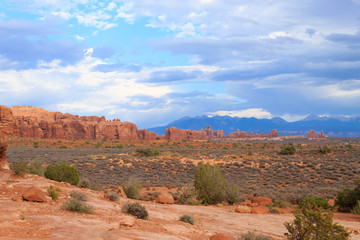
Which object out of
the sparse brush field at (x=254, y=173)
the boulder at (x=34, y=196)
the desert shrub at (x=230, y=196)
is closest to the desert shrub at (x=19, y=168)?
the boulder at (x=34, y=196)

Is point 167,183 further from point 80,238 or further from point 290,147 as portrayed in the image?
point 290,147

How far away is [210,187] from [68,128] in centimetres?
8536

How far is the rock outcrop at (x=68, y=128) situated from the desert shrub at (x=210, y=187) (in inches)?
3175

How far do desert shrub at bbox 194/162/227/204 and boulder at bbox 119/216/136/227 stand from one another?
7.84m

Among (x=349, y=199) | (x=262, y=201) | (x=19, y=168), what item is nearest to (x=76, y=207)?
(x=19, y=168)

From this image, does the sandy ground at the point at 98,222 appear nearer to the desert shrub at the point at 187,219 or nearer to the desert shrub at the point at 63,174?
the desert shrub at the point at 187,219

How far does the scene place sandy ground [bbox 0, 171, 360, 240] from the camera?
259 inches

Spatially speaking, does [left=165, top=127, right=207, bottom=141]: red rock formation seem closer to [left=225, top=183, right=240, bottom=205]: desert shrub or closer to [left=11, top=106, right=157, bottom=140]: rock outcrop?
[left=11, top=106, right=157, bottom=140]: rock outcrop

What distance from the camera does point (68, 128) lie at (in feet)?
305

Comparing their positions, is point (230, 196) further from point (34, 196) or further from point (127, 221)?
point (34, 196)

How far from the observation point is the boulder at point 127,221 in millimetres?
8070

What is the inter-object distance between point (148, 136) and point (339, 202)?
85275mm

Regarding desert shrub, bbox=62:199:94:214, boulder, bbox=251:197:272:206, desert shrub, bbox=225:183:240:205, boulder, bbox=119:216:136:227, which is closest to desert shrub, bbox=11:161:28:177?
desert shrub, bbox=62:199:94:214

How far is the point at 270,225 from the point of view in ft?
35.8
